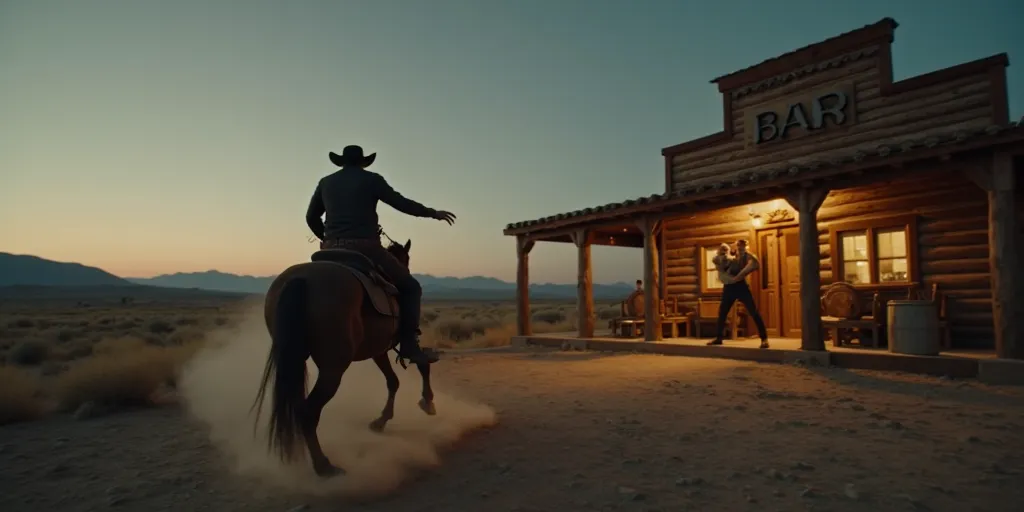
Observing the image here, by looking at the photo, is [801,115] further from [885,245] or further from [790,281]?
[790,281]

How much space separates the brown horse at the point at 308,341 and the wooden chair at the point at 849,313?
329 inches

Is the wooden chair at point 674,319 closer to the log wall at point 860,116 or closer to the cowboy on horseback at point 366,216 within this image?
the log wall at point 860,116

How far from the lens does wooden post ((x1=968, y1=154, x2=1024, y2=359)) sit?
6.96 metres

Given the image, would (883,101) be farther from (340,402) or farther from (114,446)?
(114,446)

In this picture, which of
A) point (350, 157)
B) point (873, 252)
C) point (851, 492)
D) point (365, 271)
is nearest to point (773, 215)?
point (873, 252)

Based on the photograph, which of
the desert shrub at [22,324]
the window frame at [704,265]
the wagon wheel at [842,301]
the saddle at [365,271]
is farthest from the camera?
the desert shrub at [22,324]

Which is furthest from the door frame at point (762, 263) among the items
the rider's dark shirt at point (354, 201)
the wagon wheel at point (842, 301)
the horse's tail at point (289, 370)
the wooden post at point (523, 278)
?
the horse's tail at point (289, 370)

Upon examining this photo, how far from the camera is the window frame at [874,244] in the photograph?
960 centimetres

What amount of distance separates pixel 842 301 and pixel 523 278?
6955 mm

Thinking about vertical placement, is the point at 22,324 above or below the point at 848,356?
below

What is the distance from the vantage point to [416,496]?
3.46 m

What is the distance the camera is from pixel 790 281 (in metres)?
11.5

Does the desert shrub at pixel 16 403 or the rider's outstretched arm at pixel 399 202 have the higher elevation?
the rider's outstretched arm at pixel 399 202

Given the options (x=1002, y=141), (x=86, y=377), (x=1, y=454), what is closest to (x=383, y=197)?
(x=1, y=454)
